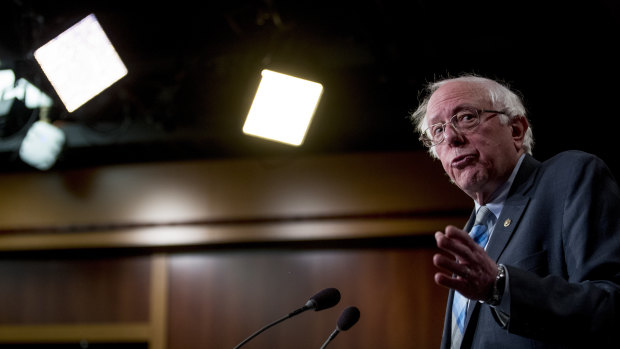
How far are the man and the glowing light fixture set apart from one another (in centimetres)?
91

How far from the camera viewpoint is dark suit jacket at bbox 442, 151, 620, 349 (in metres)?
1.05

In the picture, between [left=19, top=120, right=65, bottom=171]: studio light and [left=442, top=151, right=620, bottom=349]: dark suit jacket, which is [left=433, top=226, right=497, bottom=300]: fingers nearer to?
[left=442, top=151, right=620, bottom=349]: dark suit jacket

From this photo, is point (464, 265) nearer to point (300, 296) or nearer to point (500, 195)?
point (500, 195)

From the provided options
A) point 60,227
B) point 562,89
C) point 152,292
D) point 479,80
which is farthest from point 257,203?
point 479,80

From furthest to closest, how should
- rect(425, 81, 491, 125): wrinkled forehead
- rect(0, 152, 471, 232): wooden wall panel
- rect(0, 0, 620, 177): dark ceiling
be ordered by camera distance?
rect(0, 152, 471, 232): wooden wall panel, rect(0, 0, 620, 177): dark ceiling, rect(425, 81, 491, 125): wrinkled forehead

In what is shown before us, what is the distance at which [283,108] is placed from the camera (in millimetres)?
2562

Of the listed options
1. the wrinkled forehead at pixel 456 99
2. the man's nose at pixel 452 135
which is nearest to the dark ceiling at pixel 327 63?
the wrinkled forehead at pixel 456 99

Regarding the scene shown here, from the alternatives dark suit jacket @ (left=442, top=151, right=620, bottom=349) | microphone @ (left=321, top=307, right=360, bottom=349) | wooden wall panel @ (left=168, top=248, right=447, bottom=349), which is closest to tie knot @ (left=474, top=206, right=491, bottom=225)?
dark suit jacket @ (left=442, top=151, right=620, bottom=349)

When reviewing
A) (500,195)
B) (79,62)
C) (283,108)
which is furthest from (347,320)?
(79,62)

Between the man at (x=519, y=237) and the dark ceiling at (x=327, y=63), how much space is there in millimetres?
1088

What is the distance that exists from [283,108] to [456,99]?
3.55 ft

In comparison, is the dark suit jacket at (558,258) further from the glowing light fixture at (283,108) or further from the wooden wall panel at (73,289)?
the wooden wall panel at (73,289)

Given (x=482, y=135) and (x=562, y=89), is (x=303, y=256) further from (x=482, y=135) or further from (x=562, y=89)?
(x=482, y=135)

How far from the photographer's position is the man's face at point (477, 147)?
1.51 m
